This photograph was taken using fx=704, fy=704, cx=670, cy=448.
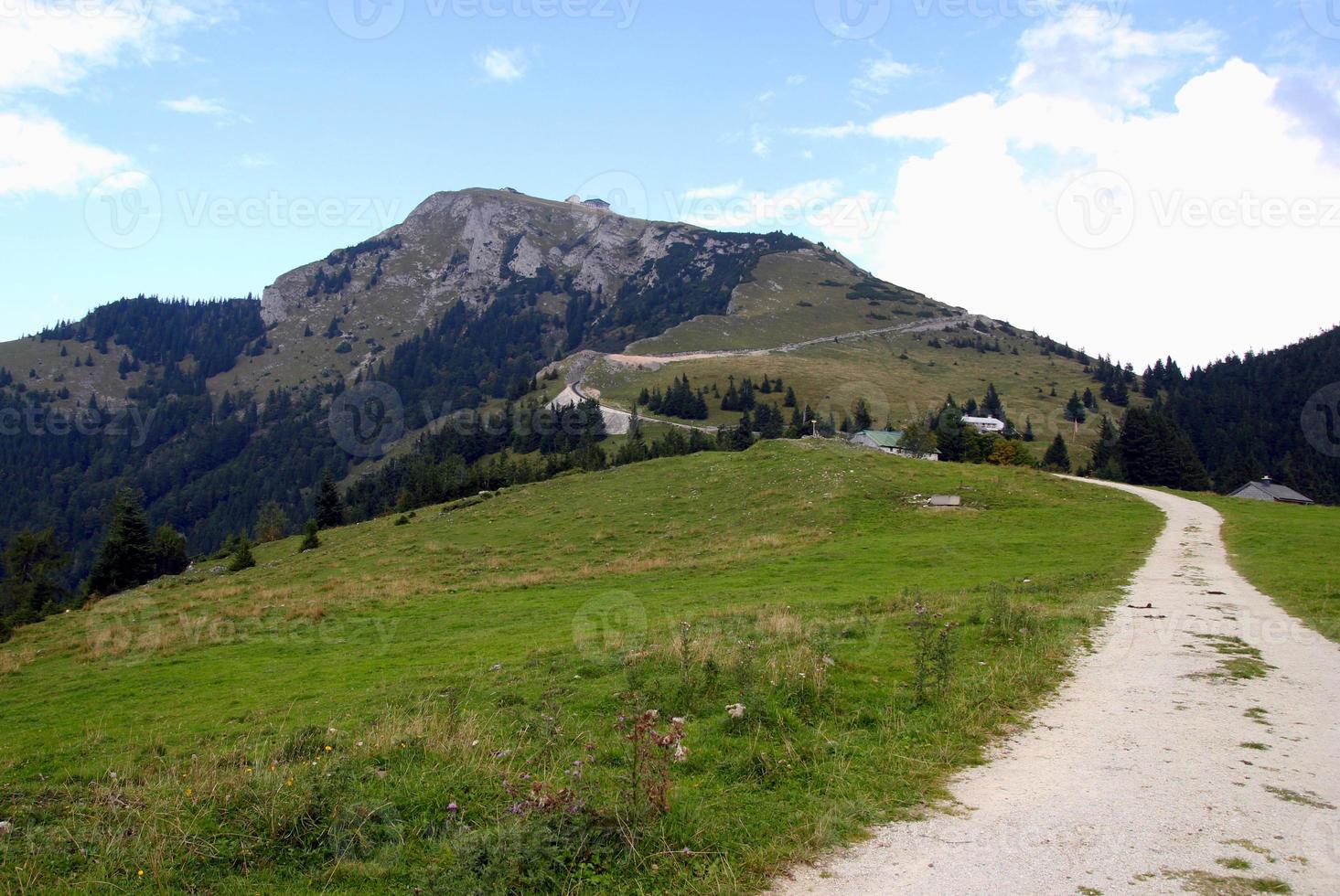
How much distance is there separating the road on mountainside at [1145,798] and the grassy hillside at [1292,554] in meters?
5.55

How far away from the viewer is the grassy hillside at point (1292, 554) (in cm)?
1636

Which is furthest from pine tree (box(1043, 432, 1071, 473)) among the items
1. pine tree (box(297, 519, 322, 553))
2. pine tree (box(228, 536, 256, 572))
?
pine tree (box(228, 536, 256, 572))

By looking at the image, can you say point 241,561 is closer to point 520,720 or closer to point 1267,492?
point 520,720

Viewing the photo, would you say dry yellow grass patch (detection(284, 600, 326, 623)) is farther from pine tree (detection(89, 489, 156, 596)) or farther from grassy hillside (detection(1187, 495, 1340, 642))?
pine tree (detection(89, 489, 156, 596))

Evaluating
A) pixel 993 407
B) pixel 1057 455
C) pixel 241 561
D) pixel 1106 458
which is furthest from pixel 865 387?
pixel 241 561

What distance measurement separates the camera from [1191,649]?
12430 mm

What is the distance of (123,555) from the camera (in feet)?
168

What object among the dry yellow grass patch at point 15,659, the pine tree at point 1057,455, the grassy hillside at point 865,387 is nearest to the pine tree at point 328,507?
the dry yellow grass patch at point 15,659

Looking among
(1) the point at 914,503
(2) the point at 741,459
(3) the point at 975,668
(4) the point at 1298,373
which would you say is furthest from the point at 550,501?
(4) the point at 1298,373

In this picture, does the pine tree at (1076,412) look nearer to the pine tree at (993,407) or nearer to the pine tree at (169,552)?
the pine tree at (993,407)

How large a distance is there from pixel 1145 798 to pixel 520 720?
7039 millimetres

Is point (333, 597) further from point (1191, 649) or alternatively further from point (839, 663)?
point (1191, 649)

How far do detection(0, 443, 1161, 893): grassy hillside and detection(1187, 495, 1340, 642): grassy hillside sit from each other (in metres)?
3.88

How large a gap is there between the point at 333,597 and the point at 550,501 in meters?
26.1
